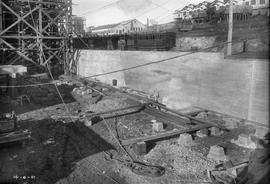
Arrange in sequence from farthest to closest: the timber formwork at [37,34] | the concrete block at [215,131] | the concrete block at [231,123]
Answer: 1. the timber formwork at [37,34]
2. the concrete block at [231,123]
3. the concrete block at [215,131]

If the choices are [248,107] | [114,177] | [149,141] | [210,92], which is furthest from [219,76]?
[114,177]

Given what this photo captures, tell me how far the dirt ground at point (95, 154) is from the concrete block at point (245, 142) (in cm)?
23

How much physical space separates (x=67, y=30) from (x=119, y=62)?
20.6 feet

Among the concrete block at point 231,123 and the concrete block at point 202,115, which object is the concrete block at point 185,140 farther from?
the concrete block at point 202,115

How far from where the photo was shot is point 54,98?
15.7m

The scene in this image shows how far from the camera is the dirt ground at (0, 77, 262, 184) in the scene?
22.0 feet

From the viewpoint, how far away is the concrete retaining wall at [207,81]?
33.4 ft

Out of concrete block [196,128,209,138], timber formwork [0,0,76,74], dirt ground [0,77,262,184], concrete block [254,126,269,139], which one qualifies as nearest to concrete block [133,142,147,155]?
dirt ground [0,77,262,184]

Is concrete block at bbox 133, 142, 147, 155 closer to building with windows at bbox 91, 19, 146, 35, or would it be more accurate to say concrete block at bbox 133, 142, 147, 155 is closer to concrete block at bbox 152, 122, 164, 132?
concrete block at bbox 152, 122, 164, 132

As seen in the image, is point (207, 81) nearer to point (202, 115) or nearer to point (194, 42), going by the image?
point (202, 115)

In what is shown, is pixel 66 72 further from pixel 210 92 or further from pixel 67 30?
pixel 210 92

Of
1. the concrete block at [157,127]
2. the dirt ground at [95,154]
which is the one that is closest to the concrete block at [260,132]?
the dirt ground at [95,154]

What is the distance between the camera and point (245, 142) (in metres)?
8.71

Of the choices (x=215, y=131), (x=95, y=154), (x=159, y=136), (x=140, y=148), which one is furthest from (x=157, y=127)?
(x=95, y=154)
